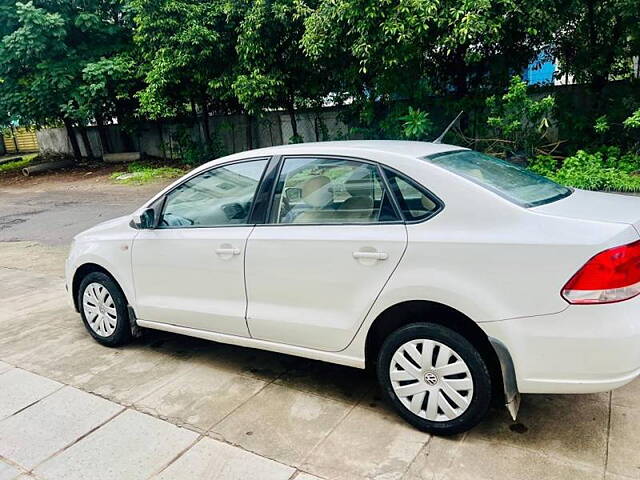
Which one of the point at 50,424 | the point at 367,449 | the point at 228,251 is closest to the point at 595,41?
the point at 228,251

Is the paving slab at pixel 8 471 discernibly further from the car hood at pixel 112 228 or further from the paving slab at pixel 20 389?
the car hood at pixel 112 228

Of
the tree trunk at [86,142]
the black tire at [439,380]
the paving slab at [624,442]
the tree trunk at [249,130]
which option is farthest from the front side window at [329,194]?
the tree trunk at [86,142]

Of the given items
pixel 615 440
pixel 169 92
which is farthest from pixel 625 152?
pixel 169 92

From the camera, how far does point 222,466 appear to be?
2650 mm

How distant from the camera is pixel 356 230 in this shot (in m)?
2.89

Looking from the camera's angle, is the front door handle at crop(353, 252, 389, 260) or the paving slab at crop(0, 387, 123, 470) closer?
the front door handle at crop(353, 252, 389, 260)

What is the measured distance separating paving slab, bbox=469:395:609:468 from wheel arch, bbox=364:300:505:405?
0.66 feet

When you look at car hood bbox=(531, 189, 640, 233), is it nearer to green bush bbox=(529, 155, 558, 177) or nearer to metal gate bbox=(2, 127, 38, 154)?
green bush bbox=(529, 155, 558, 177)

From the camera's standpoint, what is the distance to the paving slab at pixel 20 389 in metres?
3.45

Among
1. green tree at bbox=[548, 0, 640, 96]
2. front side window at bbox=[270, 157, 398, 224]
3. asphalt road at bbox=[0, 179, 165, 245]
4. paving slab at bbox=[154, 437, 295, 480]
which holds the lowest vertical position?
asphalt road at bbox=[0, 179, 165, 245]

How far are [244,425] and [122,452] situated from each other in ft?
2.23

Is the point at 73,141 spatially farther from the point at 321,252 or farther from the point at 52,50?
the point at 321,252

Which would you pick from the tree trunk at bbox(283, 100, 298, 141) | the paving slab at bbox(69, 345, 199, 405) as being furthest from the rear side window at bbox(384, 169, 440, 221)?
the tree trunk at bbox(283, 100, 298, 141)

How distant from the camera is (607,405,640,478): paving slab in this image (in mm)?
2414
